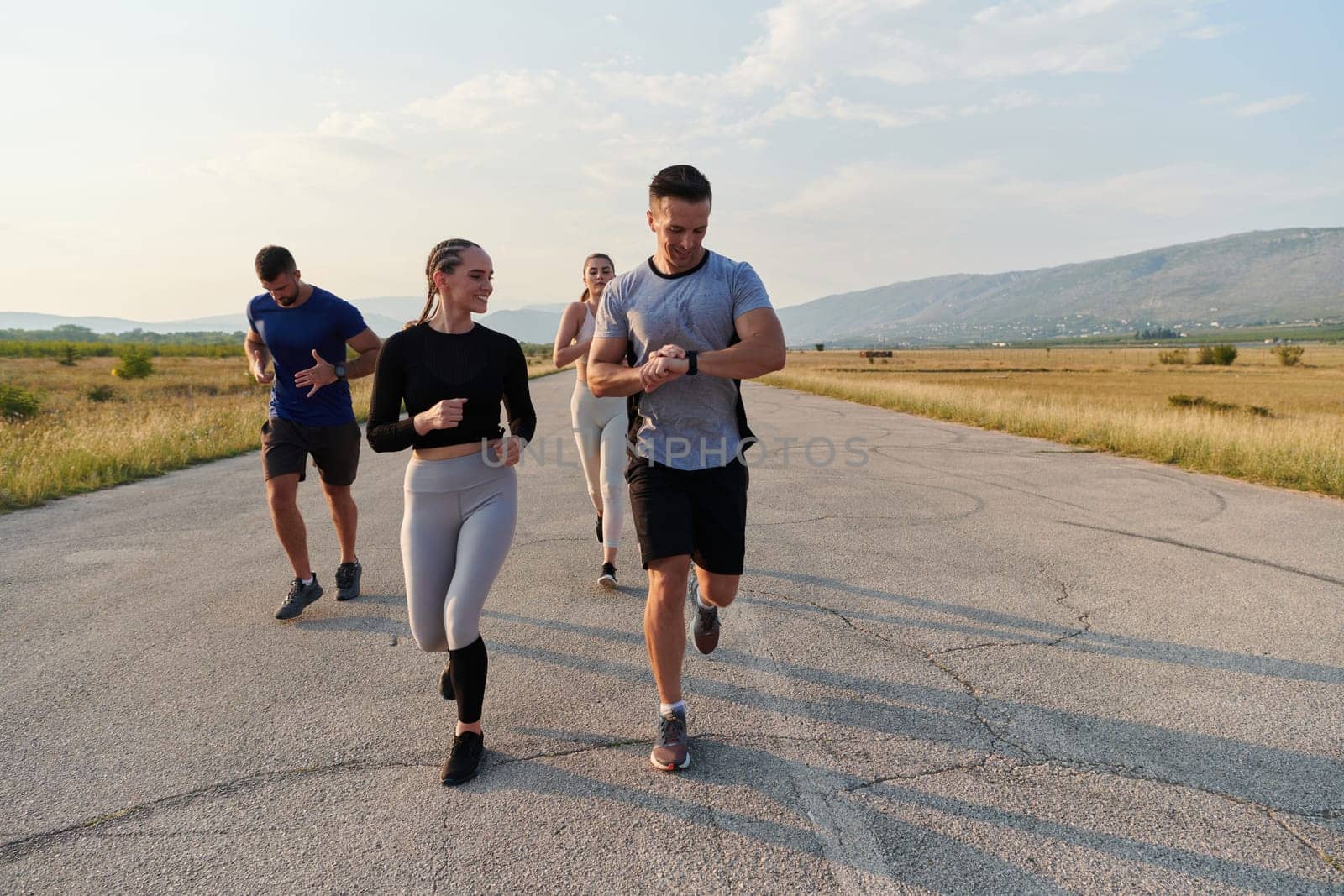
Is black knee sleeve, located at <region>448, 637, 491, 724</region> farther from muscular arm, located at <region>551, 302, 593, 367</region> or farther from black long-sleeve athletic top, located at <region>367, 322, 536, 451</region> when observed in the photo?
muscular arm, located at <region>551, 302, 593, 367</region>

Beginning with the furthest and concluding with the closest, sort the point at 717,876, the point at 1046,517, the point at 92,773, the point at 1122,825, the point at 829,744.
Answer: the point at 1046,517
the point at 829,744
the point at 92,773
the point at 1122,825
the point at 717,876

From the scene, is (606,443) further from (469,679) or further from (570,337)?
(469,679)

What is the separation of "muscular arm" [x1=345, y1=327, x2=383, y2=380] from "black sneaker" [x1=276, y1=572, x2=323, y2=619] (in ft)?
4.36

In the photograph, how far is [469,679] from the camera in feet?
9.78

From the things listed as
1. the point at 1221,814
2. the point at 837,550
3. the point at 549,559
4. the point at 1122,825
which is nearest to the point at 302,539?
the point at 549,559

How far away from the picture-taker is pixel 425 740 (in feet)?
10.4

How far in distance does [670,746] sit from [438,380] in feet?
5.69

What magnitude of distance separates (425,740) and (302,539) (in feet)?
7.13

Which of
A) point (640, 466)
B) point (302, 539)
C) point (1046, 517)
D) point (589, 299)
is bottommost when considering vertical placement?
point (1046, 517)

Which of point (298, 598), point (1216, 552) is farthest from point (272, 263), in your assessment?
point (1216, 552)

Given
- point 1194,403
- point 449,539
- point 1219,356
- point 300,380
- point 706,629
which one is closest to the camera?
point 449,539

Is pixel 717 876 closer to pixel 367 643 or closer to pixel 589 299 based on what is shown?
pixel 367 643

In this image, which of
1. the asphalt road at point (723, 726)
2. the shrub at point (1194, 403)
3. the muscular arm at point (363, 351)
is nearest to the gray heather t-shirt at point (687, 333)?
the asphalt road at point (723, 726)

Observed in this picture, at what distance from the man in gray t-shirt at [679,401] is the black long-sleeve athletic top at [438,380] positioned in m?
0.45
